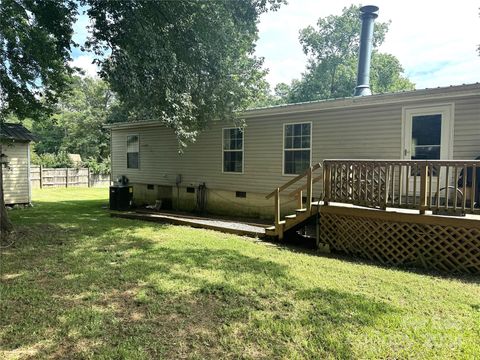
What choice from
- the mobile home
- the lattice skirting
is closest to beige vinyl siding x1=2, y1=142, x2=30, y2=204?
the mobile home

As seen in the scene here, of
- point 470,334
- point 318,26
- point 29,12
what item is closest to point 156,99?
point 29,12

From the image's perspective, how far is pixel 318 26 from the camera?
31578 millimetres

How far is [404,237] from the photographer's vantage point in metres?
5.43

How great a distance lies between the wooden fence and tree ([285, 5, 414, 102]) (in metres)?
19.8

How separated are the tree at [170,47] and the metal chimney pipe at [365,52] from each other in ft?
12.6

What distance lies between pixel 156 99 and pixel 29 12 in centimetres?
341

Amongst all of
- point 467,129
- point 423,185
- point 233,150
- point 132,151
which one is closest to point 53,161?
point 132,151

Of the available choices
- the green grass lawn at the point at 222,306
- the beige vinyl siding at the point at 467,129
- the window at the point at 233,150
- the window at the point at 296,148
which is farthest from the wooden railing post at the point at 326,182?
the window at the point at 233,150

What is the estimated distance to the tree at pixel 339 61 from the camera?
28375 mm

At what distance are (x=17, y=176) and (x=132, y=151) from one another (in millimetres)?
4157

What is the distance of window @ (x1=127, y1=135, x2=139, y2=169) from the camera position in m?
13.4

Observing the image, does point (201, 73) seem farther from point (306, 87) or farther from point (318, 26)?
point (318, 26)

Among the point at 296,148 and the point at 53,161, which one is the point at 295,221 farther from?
the point at 53,161

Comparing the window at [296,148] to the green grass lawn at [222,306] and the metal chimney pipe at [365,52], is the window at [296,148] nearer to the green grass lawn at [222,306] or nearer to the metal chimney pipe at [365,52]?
the metal chimney pipe at [365,52]
